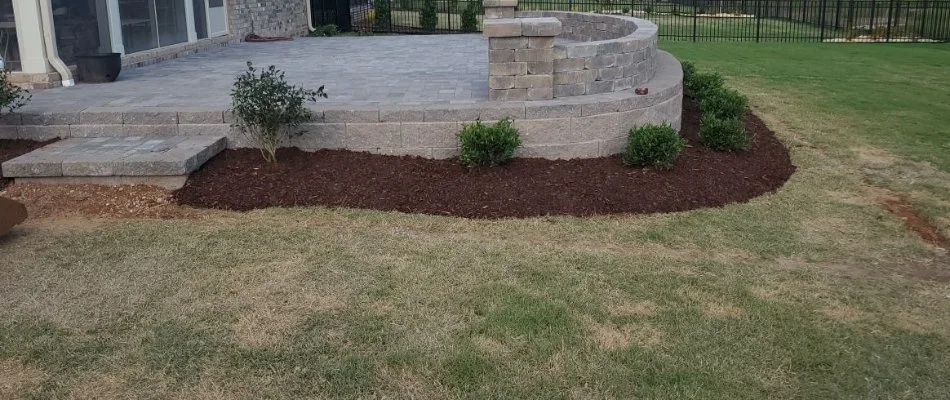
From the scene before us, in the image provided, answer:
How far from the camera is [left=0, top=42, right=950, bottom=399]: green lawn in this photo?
3562 mm

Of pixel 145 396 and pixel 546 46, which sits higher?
pixel 546 46

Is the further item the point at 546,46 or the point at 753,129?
the point at 753,129

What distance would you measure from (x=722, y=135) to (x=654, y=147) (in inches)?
53.5

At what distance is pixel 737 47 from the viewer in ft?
66.9

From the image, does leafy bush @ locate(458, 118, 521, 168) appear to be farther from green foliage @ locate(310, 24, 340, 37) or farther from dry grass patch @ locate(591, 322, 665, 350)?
green foliage @ locate(310, 24, 340, 37)

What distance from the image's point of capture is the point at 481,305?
4.31 metres

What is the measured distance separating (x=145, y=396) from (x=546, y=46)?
15.4 feet

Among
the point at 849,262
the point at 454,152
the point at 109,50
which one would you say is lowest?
the point at 849,262

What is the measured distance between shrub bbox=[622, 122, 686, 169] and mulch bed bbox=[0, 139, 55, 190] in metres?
5.16

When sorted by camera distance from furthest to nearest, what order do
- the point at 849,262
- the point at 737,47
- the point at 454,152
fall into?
the point at 737,47 < the point at 454,152 < the point at 849,262

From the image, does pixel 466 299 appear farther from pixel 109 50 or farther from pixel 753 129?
pixel 109 50

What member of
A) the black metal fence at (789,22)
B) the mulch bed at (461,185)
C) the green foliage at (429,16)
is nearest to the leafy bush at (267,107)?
the mulch bed at (461,185)

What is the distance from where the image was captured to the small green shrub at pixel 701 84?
9.94 meters

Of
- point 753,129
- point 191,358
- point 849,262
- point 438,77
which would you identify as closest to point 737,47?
point 753,129
